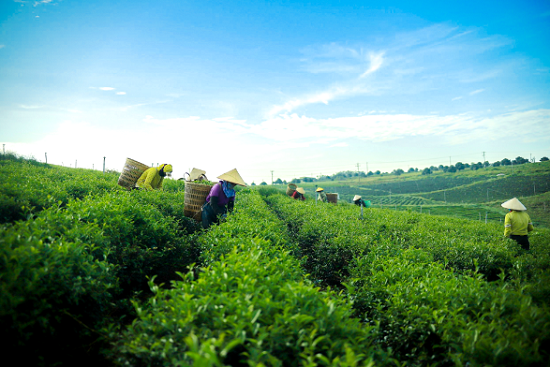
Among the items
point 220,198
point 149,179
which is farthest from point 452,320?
point 149,179

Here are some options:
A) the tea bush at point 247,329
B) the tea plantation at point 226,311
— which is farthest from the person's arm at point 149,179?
the tea bush at point 247,329

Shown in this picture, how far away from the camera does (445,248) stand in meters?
5.83

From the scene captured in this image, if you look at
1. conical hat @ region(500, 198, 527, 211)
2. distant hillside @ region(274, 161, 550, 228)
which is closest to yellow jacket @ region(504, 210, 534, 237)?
conical hat @ region(500, 198, 527, 211)

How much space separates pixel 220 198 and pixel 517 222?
693cm

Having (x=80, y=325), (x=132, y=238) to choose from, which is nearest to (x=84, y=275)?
(x=80, y=325)

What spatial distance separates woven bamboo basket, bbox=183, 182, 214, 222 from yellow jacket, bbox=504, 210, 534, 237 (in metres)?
7.06

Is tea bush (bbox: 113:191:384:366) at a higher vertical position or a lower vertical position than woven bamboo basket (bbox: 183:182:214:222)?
lower

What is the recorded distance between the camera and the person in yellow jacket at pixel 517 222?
6.45 m

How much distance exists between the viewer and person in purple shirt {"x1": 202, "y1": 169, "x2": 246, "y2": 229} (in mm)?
5793

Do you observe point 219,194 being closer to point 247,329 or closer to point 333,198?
point 247,329

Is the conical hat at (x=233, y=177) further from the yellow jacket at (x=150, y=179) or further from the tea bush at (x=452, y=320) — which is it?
the tea bush at (x=452, y=320)

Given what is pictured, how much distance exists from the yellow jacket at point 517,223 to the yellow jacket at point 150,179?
8749 millimetres

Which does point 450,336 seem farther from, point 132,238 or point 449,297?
point 132,238

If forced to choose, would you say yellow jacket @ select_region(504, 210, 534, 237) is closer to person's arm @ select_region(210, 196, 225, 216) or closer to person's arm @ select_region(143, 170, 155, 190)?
person's arm @ select_region(210, 196, 225, 216)
